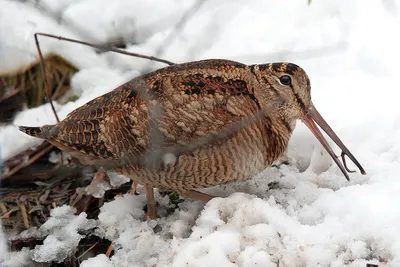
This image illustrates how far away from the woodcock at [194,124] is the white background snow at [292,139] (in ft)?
0.67

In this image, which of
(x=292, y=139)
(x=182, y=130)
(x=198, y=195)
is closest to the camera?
(x=182, y=130)

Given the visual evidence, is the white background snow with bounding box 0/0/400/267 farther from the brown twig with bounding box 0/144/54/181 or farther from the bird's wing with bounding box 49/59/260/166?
the bird's wing with bounding box 49/59/260/166

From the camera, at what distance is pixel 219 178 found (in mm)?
3006

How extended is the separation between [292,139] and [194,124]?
2.99ft

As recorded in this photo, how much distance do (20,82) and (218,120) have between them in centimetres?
209

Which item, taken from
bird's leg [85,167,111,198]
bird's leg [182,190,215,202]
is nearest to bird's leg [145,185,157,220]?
bird's leg [182,190,215,202]

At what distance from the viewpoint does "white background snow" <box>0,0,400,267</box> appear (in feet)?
9.10

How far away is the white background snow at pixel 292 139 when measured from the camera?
2.77 meters

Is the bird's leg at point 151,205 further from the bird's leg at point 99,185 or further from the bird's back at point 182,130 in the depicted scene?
the bird's leg at point 99,185

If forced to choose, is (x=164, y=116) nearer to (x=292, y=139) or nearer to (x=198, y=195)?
(x=198, y=195)

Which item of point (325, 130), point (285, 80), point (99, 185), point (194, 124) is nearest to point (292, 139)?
point (325, 130)

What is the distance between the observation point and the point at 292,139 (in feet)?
12.0

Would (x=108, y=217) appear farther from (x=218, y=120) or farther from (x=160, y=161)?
(x=218, y=120)

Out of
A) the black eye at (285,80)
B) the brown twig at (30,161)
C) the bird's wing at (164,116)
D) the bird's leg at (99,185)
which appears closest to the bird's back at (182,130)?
the bird's wing at (164,116)
